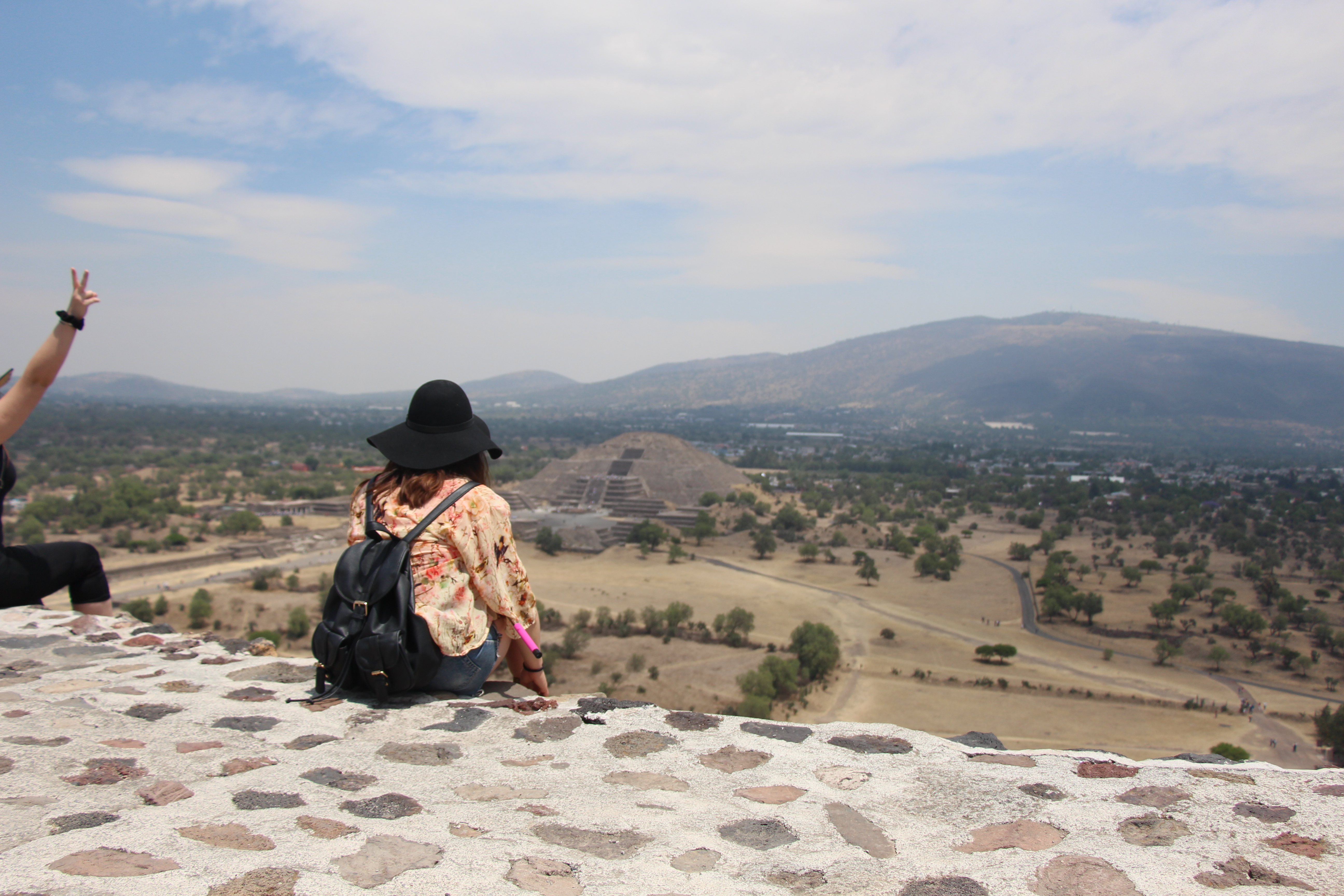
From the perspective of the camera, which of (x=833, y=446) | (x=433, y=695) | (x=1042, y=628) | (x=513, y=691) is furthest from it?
(x=833, y=446)

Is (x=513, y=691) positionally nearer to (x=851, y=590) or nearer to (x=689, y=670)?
(x=689, y=670)

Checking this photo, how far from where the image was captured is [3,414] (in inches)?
136

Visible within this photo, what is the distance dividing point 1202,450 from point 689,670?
123 meters

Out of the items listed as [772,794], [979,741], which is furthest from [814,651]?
[772,794]

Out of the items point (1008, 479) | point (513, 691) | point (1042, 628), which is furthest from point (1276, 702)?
point (1008, 479)

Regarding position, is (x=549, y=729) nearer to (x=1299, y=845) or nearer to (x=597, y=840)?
(x=597, y=840)

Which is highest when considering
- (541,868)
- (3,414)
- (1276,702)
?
(3,414)

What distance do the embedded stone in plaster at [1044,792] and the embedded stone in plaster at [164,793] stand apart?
2.92 meters

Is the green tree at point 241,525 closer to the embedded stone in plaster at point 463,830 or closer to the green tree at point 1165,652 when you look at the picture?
the green tree at point 1165,652

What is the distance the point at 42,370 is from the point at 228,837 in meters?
2.47

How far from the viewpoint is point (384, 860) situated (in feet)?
7.30

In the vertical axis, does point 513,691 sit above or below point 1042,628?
above

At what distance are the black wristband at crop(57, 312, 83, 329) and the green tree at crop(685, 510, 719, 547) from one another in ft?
124

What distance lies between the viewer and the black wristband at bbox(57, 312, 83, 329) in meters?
3.69
